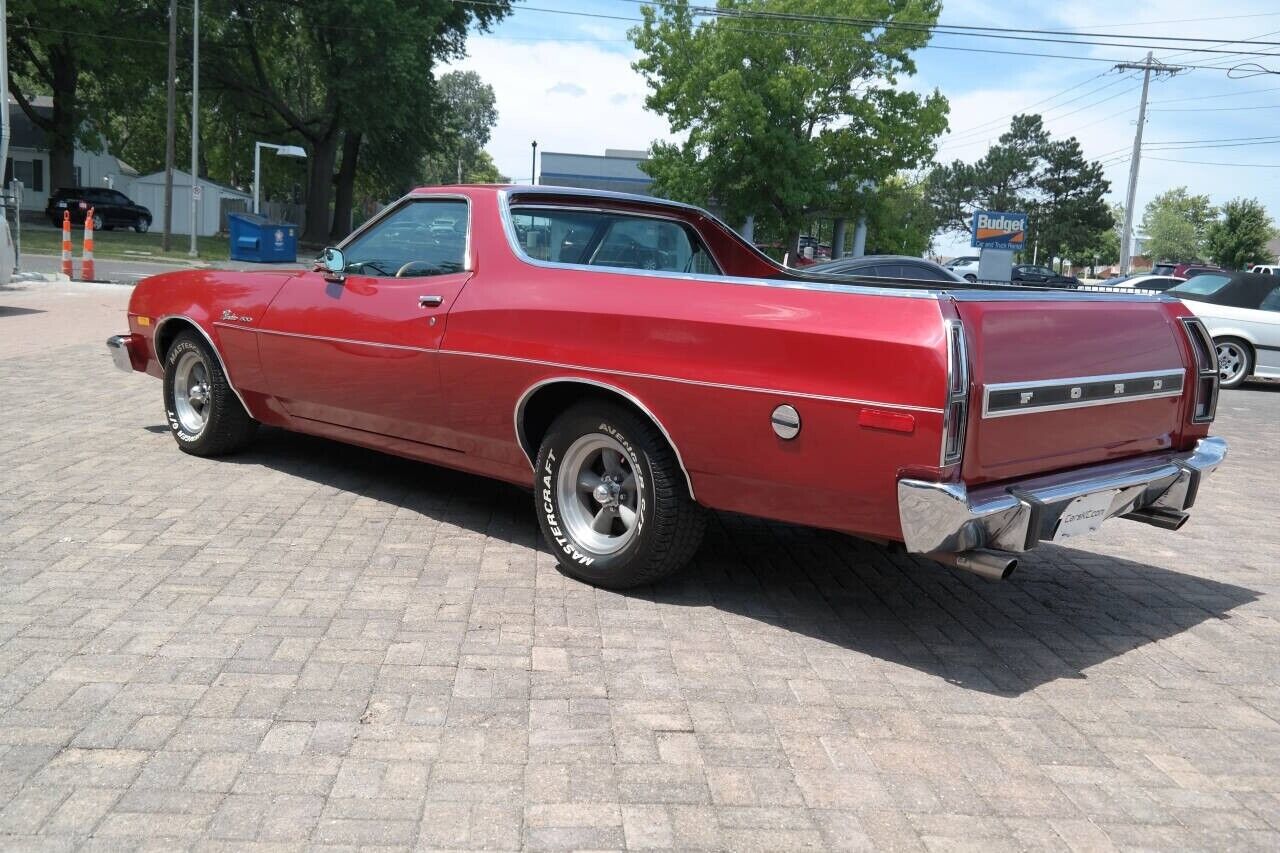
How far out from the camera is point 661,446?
4.29 metres

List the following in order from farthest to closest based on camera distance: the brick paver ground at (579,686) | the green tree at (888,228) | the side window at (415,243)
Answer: the green tree at (888,228), the side window at (415,243), the brick paver ground at (579,686)

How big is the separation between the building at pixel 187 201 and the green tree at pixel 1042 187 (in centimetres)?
5726

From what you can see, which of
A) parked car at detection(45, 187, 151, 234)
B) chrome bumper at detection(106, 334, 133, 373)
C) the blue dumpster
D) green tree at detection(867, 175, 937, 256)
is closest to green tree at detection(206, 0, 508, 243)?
parked car at detection(45, 187, 151, 234)

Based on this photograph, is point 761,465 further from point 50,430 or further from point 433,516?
point 50,430

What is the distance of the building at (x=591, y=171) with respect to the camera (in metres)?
53.2

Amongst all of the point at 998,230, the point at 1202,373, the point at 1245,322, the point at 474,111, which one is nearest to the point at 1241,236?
the point at 998,230

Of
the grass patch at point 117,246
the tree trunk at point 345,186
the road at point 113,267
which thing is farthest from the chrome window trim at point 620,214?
the tree trunk at point 345,186

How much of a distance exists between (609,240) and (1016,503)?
2528 mm

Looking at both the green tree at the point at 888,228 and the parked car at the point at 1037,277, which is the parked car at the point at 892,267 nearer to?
the green tree at the point at 888,228

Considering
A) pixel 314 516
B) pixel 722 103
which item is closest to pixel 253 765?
pixel 314 516

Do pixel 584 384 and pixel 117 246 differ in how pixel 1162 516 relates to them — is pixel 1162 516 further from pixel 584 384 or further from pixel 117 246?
pixel 117 246

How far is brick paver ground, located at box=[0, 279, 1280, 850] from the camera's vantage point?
282 centimetres

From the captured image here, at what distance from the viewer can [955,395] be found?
11.4ft

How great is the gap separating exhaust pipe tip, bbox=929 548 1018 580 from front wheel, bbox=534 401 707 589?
1.07 meters
